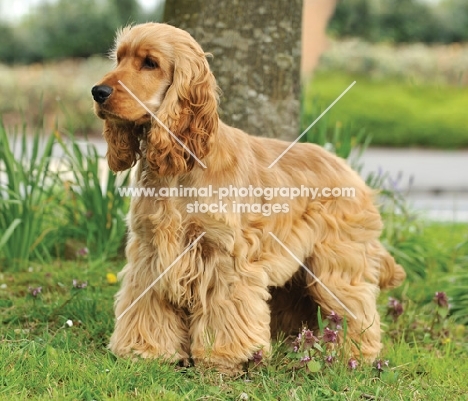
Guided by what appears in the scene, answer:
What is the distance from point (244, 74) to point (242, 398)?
231cm

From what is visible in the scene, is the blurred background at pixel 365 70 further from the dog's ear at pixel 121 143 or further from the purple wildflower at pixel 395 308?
the dog's ear at pixel 121 143

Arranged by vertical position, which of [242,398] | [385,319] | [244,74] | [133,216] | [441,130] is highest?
[244,74]

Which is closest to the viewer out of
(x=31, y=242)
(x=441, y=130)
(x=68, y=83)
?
(x=31, y=242)

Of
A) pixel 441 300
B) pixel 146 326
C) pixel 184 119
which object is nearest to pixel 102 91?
pixel 184 119

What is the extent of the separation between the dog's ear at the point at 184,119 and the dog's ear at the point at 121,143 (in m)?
0.23

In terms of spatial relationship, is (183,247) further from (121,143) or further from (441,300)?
(441,300)

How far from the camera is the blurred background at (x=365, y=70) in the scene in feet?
45.1

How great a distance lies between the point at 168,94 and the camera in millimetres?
3248

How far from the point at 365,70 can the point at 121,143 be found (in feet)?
53.4

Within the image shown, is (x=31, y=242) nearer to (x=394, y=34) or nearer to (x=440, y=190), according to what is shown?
(x=440, y=190)

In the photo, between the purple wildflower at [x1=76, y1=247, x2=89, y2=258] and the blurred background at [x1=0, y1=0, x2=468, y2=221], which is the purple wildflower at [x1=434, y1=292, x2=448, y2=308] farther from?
the blurred background at [x1=0, y1=0, x2=468, y2=221]

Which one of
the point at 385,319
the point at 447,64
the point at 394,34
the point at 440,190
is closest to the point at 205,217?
the point at 385,319

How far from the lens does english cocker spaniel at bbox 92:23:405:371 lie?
3246 millimetres

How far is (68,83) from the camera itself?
17.3 metres
